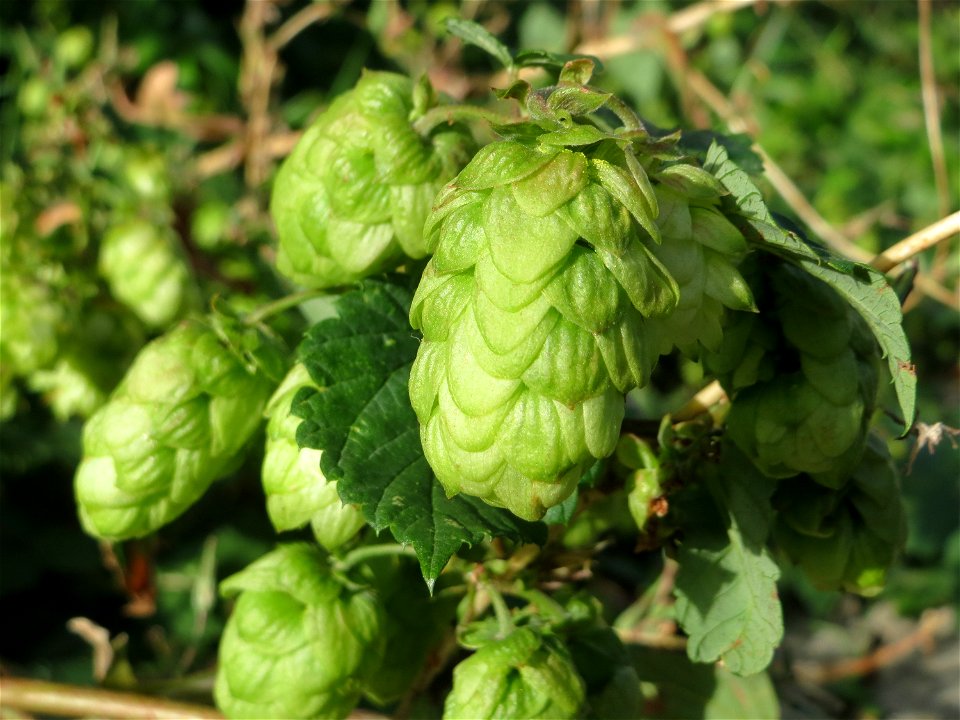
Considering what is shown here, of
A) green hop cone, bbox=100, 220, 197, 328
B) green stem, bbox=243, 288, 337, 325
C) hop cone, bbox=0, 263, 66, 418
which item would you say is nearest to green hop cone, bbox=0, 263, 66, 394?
hop cone, bbox=0, 263, 66, 418

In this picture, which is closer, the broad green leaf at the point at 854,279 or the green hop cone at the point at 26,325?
the broad green leaf at the point at 854,279

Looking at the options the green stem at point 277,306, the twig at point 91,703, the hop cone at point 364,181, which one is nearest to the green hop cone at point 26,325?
the twig at point 91,703

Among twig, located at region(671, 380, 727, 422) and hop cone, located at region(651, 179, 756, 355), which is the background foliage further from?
hop cone, located at region(651, 179, 756, 355)

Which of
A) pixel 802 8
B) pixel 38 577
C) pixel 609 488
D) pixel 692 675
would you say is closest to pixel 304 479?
Result: pixel 609 488

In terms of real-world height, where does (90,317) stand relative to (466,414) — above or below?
below

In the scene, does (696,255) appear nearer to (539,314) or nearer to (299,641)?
(539,314)

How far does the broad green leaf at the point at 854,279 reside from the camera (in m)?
0.96

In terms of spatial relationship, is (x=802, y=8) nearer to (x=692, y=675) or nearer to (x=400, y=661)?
(x=692, y=675)

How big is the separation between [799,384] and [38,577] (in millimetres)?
2063

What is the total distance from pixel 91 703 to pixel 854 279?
137 centimetres

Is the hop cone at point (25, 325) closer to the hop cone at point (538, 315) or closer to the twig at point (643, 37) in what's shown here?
the hop cone at point (538, 315)

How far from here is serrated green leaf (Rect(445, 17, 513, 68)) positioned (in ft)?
4.01

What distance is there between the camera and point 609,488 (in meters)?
1.29

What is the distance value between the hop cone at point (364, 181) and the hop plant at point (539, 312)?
260mm
